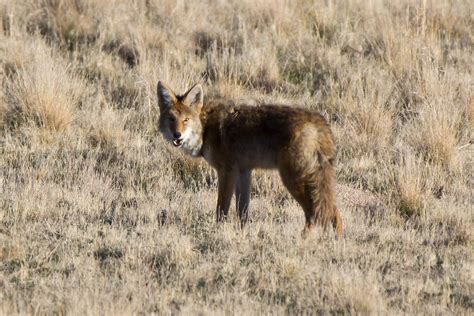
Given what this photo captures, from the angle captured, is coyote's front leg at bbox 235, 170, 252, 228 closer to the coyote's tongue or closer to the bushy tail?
the coyote's tongue

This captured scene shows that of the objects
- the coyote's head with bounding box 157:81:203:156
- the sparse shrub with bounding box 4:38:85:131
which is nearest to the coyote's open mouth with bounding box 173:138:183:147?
the coyote's head with bounding box 157:81:203:156

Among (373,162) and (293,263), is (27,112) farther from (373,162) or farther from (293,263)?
(293,263)

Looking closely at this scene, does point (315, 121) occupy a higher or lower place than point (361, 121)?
higher

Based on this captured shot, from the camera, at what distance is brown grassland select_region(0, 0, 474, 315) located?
22.9ft

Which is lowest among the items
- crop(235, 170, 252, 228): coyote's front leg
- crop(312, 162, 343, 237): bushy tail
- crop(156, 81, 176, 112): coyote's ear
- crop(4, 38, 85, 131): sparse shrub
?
crop(4, 38, 85, 131): sparse shrub

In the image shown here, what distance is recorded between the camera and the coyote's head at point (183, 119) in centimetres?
867

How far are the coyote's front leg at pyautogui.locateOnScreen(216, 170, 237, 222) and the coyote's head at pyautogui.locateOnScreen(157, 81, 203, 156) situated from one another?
46 centimetres

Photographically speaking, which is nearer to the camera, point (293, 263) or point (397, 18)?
point (293, 263)

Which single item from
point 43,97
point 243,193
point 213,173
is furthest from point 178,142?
point 43,97

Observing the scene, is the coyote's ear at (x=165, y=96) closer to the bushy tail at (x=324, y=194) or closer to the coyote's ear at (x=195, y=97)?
the coyote's ear at (x=195, y=97)

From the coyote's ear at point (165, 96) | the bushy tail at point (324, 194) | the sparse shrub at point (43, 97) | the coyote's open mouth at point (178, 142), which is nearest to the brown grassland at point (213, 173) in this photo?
the sparse shrub at point (43, 97)

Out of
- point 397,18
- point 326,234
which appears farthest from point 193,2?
point 326,234

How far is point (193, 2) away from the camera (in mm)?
15898

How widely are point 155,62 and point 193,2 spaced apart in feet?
9.05
